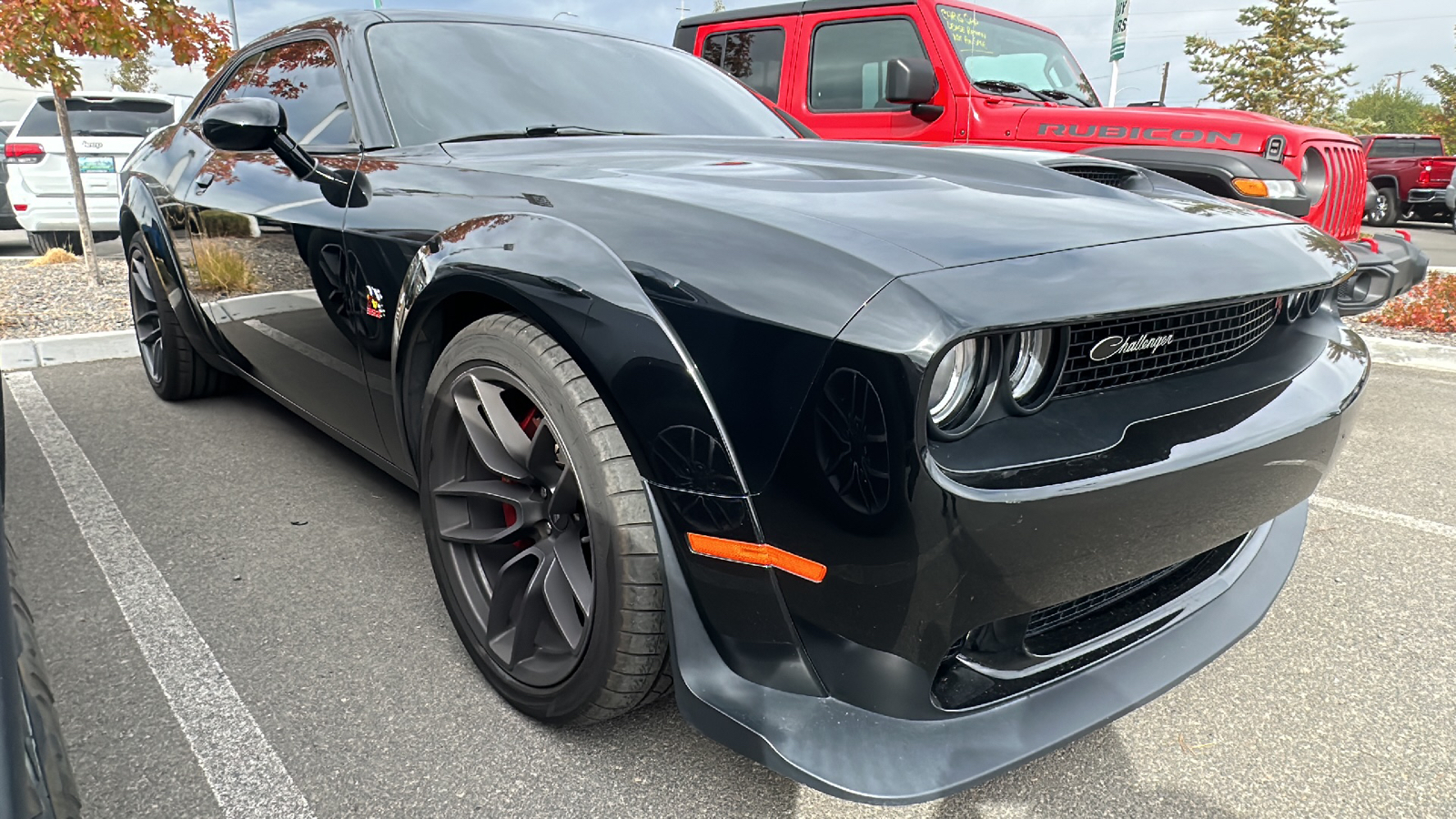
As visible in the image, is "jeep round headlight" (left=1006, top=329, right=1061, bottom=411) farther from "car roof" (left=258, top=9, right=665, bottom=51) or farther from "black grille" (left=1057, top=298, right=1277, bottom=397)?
"car roof" (left=258, top=9, right=665, bottom=51)

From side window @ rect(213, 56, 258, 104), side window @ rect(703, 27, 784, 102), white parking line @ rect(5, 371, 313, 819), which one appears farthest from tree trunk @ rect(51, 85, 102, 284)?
white parking line @ rect(5, 371, 313, 819)

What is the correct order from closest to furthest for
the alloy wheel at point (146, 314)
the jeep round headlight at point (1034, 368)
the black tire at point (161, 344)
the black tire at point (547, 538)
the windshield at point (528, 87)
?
the jeep round headlight at point (1034, 368) < the black tire at point (547, 538) < the windshield at point (528, 87) < the black tire at point (161, 344) < the alloy wheel at point (146, 314)

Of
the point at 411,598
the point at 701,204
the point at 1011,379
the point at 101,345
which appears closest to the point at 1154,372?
the point at 1011,379

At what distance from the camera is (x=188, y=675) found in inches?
77.4

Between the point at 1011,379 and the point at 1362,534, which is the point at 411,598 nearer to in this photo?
the point at 1011,379

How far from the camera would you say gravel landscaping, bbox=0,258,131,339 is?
18.1 ft

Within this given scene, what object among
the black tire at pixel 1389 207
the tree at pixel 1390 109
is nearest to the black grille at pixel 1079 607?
the black tire at pixel 1389 207

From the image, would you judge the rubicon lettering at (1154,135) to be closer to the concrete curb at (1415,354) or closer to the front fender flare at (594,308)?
the concrete curb at (1415,354)

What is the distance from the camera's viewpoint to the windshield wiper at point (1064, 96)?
5480 millimetres

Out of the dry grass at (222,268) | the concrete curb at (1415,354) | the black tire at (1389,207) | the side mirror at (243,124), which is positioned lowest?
the black tire at (1389,207)

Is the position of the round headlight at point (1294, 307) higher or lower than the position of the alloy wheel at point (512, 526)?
higher

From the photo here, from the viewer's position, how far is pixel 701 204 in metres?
1.53

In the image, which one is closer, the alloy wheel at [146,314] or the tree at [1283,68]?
the alloy wheel at [146,314]

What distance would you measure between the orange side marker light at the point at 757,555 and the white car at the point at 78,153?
8.85 meters
